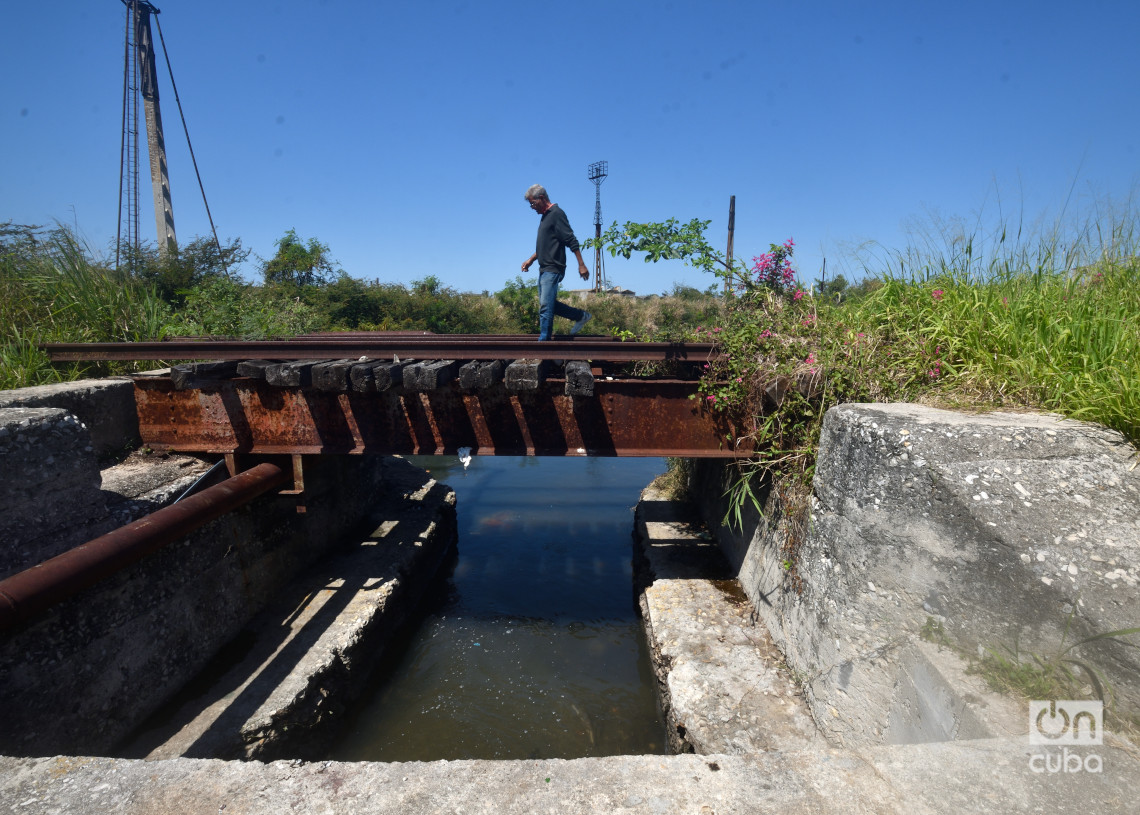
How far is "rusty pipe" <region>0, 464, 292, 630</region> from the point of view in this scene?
2.57 meters

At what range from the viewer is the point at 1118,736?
1.92m

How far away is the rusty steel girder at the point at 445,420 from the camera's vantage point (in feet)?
14.0

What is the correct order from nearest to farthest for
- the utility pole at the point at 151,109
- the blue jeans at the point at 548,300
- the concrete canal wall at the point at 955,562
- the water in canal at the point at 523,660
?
the concrete canal wall at the point at 955,562
the water in canal at the point at 523,660
the blue jeans at the point at 548,300
the utility pole at the point at 151,109

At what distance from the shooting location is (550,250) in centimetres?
530

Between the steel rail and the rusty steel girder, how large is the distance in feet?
0.81

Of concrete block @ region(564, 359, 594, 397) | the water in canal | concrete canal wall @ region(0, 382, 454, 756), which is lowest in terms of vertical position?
the water in canal

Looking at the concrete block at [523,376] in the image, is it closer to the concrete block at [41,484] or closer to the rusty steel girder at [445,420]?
the rusty steel girder at [445,420]

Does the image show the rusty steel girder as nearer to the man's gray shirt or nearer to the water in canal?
the man's gray shirt

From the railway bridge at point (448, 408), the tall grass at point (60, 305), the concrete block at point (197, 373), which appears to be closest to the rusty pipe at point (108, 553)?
the railway bridge at point (448, 408)

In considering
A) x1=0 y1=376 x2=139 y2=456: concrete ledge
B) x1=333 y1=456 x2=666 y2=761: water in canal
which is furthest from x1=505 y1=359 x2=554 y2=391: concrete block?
x1=0 y1=376 x2=139 y2=456: concrete ledge

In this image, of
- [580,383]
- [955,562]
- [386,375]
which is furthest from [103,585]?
[955,562]

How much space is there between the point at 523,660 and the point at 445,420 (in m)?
2.77

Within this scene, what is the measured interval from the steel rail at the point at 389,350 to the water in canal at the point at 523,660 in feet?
10.2

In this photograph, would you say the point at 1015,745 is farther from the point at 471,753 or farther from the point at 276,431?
the point at 276,431
